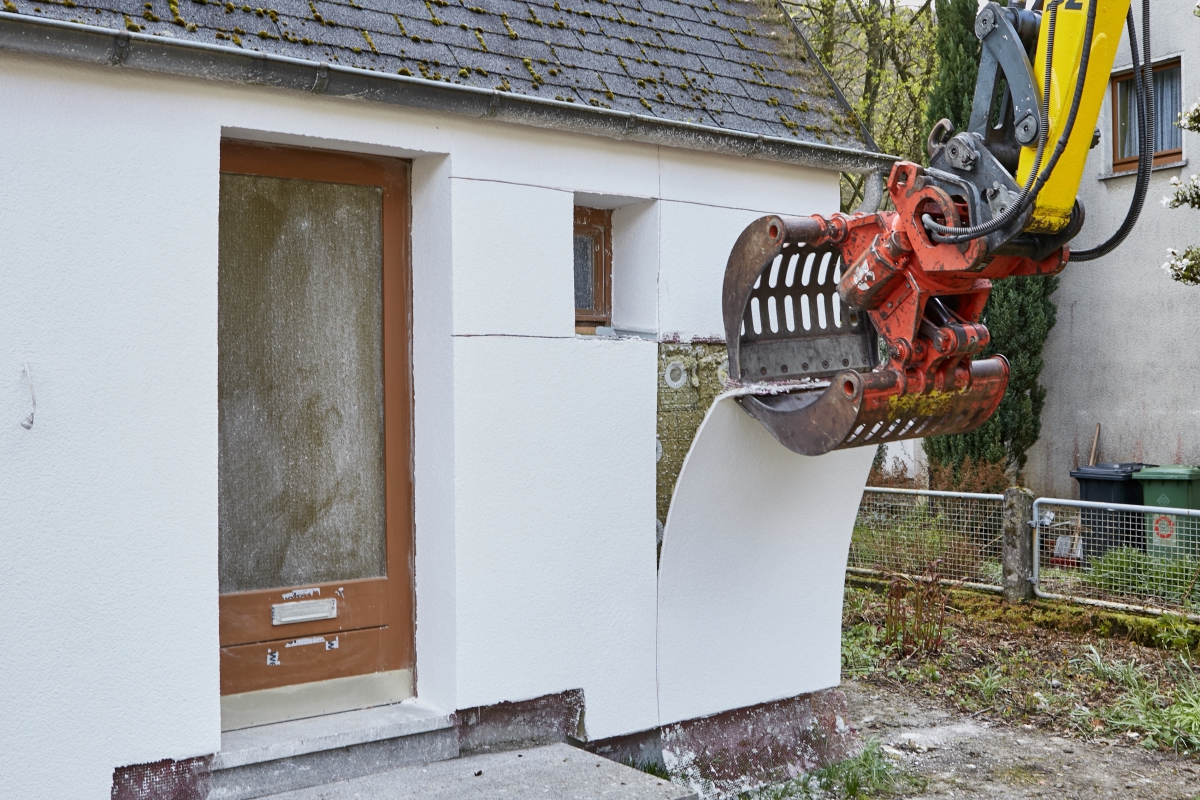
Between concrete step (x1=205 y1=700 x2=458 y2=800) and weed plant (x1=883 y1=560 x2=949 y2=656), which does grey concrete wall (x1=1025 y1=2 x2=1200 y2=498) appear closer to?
weed plant (x1=883 y1=560 x2=949 y2=656)

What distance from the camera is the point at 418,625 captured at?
15.0 ft

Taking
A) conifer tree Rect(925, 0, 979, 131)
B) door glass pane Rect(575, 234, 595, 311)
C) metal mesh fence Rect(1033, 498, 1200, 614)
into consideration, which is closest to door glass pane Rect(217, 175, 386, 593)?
door glass pane Rect(575, 234, 595, 311)

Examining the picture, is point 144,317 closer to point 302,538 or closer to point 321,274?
point 321,274

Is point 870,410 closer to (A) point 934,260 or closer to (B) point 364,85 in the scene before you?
(A) point 934,260

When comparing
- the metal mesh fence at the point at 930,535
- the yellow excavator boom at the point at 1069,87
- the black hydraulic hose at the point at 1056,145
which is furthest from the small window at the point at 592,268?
the metal mesh fence at the point at 930,535

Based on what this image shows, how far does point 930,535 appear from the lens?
31.9 feet

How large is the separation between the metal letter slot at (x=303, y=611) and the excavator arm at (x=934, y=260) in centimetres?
196

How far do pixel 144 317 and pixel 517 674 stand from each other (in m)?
2.04

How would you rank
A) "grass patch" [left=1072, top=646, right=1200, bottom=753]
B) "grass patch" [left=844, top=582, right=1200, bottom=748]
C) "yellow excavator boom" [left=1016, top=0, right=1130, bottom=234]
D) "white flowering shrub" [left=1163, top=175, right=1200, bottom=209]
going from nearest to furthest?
"yellow excavator boom" [left=1016, top=0, right=1130, bottom=234]
"grass patch" [left=1072, top=646, right=1200, bottom=753]
"grass patch" [left=844, top=582, right=1200, bottom=748]
"white flowering shrub" [left=1163, top=175, right=1200, bottom=209]

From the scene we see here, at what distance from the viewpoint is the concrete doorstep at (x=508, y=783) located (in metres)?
3.92

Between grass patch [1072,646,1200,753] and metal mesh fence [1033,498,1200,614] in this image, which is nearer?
grass patch [1072,646,1200,753]

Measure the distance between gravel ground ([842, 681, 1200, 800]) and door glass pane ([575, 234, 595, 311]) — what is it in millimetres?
2928

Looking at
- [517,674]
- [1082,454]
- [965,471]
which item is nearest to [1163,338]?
[1082,454]

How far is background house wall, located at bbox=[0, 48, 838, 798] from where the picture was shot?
353 cm
